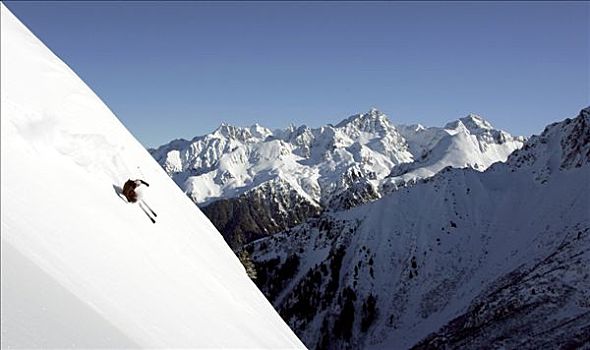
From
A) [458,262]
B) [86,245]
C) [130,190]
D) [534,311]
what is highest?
[130,190]

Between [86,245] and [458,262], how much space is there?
86.0 meters

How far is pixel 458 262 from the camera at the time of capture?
87562mm

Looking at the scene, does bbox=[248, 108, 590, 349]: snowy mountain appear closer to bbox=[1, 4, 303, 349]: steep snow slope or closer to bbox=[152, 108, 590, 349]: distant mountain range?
bbox=[152, 108, 590, 349]: distant mountain range

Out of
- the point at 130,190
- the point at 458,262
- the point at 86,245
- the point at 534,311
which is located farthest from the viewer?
the point at 458,262

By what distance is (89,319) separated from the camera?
24.5 feet

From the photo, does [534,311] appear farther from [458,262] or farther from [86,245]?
[86,245]

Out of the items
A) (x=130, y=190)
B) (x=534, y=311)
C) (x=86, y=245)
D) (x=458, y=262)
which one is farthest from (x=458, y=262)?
(x=86, y=245)

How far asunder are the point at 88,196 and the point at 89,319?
411cm

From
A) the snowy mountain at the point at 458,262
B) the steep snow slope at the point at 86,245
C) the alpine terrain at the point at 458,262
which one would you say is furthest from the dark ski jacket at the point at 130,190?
the snowy mountain at the point at 458,262

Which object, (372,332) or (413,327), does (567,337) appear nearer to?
(413,327)

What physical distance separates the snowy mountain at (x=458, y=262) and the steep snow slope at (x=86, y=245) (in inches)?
1914

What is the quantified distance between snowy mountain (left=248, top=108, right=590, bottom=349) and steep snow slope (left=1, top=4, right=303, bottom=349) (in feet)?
159

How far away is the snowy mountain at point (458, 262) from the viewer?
60500 millimetres

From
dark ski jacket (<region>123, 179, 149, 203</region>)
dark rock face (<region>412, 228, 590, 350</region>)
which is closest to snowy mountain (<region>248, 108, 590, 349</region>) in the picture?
dark rock face (<region>412, 228, 590, 350</region>)
